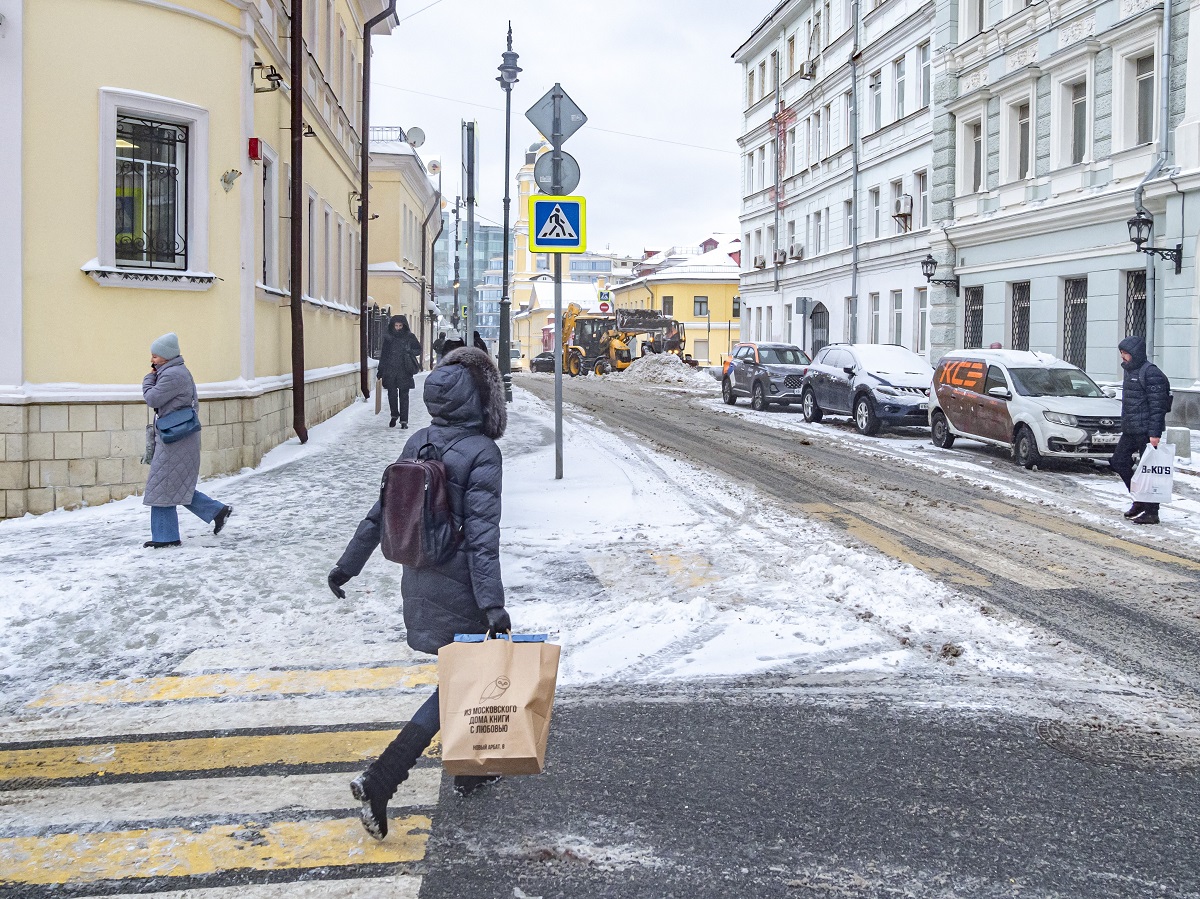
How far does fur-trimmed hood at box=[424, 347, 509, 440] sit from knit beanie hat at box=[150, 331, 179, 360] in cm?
535

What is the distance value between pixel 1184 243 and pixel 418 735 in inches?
756

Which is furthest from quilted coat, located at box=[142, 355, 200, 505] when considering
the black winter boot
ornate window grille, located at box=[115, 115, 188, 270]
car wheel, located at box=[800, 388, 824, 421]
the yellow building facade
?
car wheel, located at box=[800, 388, 824, 421]

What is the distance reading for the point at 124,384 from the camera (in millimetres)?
11453

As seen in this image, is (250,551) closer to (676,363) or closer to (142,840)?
(142,840)

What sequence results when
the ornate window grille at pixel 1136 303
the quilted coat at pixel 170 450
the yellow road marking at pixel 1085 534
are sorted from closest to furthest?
the quilted coat at pixel 170 450
the yellow road marking at pixel 1085 534
the ornate window grille at pixel 1136 303

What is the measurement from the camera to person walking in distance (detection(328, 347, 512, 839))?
399 cm

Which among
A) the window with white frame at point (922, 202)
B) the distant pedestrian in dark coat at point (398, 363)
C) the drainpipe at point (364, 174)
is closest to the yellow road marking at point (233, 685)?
the distant pedestrian in dark coat at point (398, 363)

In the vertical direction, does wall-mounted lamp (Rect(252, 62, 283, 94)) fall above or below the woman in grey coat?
above

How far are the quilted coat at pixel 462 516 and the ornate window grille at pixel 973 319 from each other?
25.9 metres

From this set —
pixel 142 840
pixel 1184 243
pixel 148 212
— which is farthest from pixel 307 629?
pixel 1184 243

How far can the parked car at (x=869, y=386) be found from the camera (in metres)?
20.4

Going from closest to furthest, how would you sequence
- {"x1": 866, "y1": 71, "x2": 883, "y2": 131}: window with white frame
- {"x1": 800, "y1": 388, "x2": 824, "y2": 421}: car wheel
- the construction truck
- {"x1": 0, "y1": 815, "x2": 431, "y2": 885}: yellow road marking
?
{"x1": 0, "y1": 815, "x2": 431, "y2": 885}: yellow road marking < {"x1": 800, "y1": 388, "x2": 824, "y2": 421}: car wheel < {"x1": 866, "y1": 71, "x2": 883, "y2": 131}: window with white frame < the construction truck

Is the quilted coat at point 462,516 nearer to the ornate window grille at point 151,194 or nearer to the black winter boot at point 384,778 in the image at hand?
the black winter boot at point 384,778

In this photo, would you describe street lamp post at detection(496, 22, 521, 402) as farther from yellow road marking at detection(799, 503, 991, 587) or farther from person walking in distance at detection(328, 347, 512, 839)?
person walking in distance at detection(328, 347, 512, 839)
